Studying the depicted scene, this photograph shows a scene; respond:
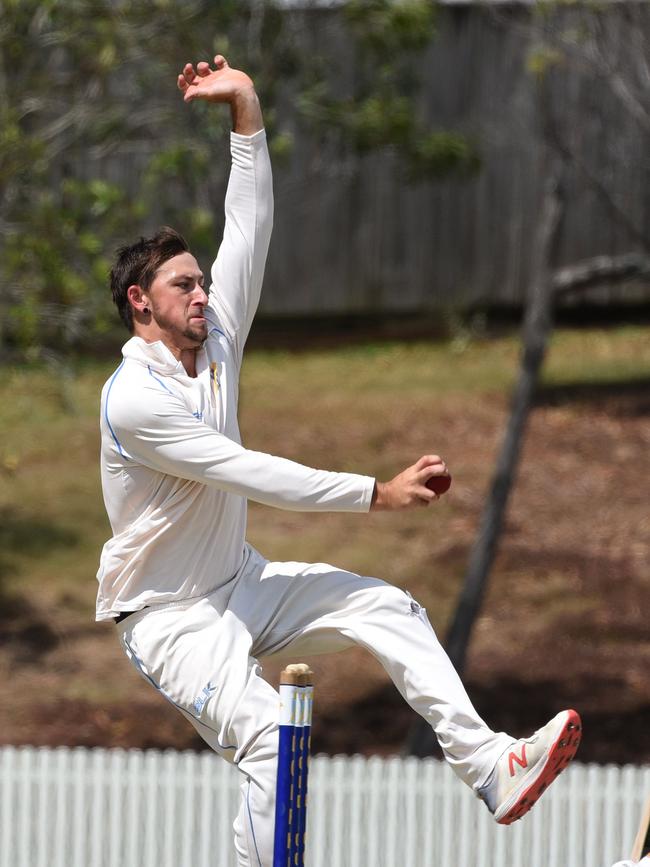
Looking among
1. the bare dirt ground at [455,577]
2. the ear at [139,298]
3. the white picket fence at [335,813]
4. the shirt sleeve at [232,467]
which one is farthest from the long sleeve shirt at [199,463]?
the bare dirt ground at [455,577]

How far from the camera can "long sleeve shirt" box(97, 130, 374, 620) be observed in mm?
3908

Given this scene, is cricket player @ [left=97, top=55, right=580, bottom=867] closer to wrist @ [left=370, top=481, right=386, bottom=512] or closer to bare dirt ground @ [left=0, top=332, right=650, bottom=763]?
wrist @ [left=370, top=481, right=386, bottom=512]

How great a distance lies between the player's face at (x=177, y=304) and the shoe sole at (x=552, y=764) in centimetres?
147

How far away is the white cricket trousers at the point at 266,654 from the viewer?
12.9ft

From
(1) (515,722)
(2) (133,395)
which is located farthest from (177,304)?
(1) (515,722)

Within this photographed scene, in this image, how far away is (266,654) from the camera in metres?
4.25

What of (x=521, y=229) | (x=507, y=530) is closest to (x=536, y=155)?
(x=521, y=229)

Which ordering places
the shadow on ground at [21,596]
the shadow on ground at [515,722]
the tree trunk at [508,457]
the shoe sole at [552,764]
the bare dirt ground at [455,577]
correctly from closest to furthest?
the shoe sole at [552,764] → the tree trunk at [508,457] → the shadow on ground at [515,722] → the bare dirt ground at [455,577] → the shadow on ground at [21,596]

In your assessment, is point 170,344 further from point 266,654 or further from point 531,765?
point 531,765

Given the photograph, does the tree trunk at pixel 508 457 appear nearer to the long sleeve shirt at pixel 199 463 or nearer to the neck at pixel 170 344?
the long sleeve shirt at pixel 199 463

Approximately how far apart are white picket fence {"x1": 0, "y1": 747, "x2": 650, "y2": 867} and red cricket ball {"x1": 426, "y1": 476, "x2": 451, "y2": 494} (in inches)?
156

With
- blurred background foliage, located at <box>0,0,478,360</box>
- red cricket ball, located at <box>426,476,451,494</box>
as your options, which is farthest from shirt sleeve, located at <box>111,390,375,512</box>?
blurred background foliage, located at <box>0,0,478,360</box>

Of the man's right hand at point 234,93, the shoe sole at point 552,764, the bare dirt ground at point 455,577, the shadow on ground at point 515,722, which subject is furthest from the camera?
the bare dirt ground at point 455,577

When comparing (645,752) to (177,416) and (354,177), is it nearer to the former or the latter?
(177,416)
